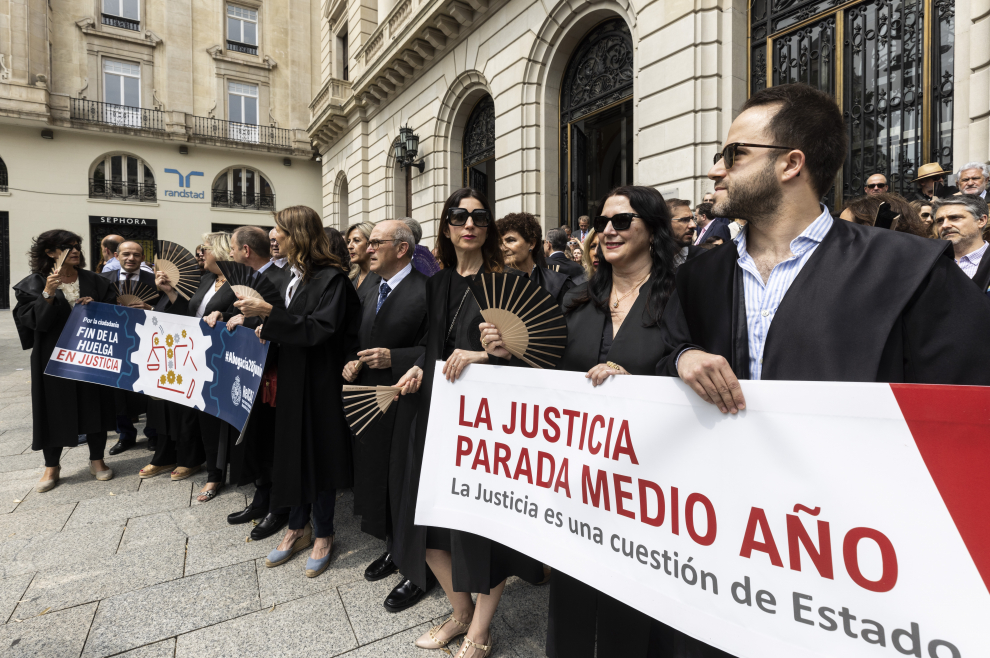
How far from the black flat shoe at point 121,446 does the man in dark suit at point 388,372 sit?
3.92 metres

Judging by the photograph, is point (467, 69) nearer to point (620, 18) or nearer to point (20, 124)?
point (620, 18)

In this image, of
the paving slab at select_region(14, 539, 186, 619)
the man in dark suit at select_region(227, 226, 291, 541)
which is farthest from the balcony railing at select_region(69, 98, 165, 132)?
the paving slab at select_region(14, 539, 186, 619)

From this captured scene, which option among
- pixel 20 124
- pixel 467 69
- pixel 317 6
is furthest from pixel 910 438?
pixel 317 6

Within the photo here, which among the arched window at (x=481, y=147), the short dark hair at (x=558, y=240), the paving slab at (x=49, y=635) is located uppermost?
the arched window at (x=481, y=147)

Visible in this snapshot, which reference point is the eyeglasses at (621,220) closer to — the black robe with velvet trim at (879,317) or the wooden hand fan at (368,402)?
the black robe with velvet trim at (879,317)

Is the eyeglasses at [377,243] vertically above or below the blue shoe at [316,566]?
above

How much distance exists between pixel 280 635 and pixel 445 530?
3.14 feet

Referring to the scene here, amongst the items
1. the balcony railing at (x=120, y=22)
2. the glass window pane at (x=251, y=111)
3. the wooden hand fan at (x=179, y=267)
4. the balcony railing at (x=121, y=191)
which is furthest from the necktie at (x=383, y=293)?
the balcony railing at (x=120, y=22)

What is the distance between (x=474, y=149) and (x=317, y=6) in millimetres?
22540

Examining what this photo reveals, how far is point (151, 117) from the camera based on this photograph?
24.9 m

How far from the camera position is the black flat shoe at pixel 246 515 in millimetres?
3703

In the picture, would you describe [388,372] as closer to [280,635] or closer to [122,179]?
[280,635]

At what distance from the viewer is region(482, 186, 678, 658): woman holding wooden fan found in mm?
1856

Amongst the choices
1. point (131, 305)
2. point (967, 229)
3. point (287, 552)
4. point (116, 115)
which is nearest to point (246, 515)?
point (287, 552)
